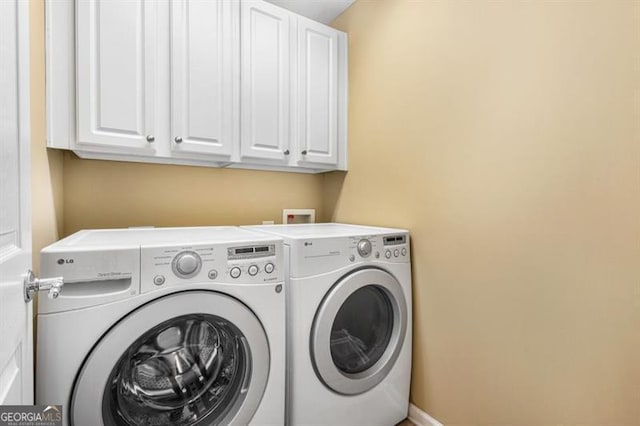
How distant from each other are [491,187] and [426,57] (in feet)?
2.44

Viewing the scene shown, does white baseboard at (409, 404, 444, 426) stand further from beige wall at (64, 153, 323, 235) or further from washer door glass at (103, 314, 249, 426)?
beige wall at (64, 153, 323, 235)

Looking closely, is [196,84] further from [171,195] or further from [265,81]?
[171,195]

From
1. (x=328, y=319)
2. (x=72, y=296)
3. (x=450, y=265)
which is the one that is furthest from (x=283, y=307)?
(x=450, y=265)

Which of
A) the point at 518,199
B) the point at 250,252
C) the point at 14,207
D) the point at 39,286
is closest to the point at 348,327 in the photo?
the point at 250,252

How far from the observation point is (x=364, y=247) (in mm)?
1404

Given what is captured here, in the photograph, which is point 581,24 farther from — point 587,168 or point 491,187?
point 491,187

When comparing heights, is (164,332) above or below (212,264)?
below

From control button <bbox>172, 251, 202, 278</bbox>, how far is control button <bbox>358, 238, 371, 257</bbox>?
0.68 meters

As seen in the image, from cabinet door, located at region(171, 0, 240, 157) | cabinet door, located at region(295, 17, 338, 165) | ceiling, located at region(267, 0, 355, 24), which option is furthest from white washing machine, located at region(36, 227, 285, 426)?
ceiling, located at region(267, 0, 355, 24)

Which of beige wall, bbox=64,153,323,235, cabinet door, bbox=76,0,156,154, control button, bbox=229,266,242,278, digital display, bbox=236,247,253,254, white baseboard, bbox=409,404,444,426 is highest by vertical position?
cabinet door, bbox=76,0,156,154

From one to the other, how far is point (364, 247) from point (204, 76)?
1.16m

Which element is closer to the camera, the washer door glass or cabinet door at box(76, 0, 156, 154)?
the washer door glass

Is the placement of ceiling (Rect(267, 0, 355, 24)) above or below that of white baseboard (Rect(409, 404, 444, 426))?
above

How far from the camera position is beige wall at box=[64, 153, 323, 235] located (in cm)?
155
